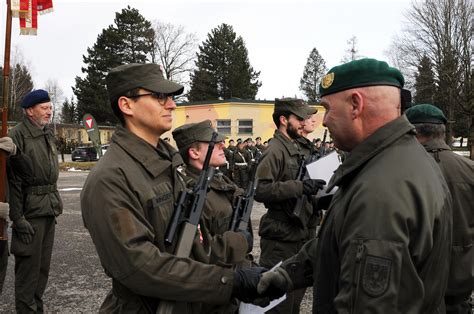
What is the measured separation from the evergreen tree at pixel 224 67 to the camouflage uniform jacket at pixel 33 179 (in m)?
58.0

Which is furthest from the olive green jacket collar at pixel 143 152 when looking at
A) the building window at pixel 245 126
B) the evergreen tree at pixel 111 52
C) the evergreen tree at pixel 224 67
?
the evergreen tree at pixel 224 67

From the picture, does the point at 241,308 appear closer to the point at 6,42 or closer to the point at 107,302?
the point at 107,302

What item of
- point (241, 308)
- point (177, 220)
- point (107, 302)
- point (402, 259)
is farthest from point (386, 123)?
point (241, 308)

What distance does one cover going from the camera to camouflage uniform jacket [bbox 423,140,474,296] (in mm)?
2777

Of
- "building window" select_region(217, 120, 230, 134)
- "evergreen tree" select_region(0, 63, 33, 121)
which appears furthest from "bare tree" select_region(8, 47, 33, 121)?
"building window" select_region(217, 120, 230, 134)

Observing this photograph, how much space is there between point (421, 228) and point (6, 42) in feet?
13.9

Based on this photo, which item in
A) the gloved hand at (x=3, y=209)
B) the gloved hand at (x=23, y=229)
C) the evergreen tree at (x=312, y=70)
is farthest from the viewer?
the evergreen tree at (x=312, y=70)

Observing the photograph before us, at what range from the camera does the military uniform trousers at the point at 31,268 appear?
4402 millimetres

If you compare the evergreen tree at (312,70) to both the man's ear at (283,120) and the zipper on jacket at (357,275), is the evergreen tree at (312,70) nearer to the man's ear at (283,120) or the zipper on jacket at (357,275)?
the man's ear at (283,120)

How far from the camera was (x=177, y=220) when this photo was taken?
2.20m

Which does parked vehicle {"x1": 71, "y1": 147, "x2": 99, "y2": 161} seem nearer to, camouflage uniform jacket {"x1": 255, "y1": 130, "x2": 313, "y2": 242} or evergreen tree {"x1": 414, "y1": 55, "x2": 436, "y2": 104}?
evergreen tree {"x1": 414, "y1": 55, "x2": 436, "y2": 104}

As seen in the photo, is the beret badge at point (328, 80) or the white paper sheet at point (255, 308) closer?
the beret badge at point (328, 80)

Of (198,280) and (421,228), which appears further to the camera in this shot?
(198,280)

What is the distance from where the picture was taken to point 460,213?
→ 3.01 meters
